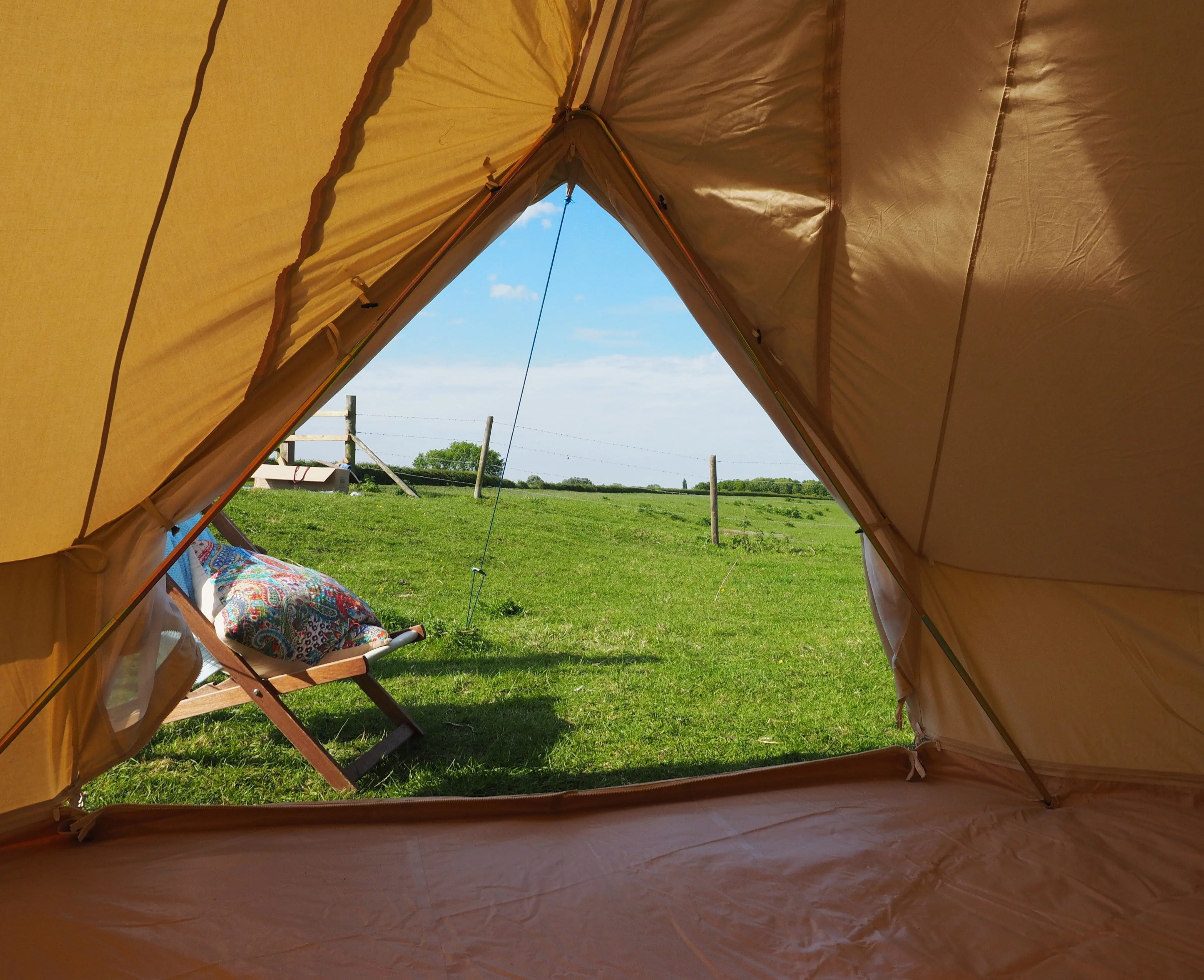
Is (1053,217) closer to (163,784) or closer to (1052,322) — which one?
(1052,322)

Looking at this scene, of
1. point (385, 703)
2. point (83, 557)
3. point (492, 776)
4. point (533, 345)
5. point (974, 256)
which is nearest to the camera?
point (83, 557)

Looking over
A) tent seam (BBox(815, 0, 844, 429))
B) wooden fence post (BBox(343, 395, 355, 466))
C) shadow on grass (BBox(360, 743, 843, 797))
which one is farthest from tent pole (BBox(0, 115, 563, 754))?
wooden fence post (BBox(343, 395, 355, 466))

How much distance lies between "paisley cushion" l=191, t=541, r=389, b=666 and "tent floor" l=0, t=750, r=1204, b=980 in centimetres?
71

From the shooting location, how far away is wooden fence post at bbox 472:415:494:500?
9266 millimetres

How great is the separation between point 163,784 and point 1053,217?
137 inches

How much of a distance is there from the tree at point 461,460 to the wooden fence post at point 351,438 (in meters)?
1.33

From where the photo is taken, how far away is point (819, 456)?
2.84 m

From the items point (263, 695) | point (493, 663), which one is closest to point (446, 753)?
point (263, 695)

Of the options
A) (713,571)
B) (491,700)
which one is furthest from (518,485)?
(491,700)

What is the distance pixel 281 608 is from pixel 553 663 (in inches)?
82.8

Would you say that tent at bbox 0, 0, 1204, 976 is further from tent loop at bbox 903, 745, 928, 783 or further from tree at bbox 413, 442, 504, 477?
tree at bbox 413, 442, 504, 477

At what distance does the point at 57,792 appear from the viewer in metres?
2.29

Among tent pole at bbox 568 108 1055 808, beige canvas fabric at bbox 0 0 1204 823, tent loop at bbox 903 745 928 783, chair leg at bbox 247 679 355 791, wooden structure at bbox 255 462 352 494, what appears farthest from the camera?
wooden structure at bbox 255 462 352 494

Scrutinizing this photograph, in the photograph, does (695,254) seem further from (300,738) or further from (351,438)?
(351,438)
